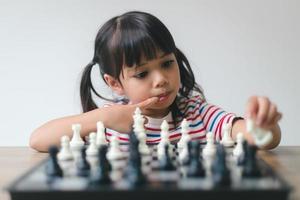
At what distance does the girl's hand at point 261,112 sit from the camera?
2.54ft

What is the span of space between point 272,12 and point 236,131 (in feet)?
3.46

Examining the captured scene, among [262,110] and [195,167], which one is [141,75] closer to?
[262,110]

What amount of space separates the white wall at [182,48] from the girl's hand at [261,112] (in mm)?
1304

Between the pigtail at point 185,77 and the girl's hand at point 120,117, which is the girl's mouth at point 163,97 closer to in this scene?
the girl's hand at point 120,117

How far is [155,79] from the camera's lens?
1.22 m

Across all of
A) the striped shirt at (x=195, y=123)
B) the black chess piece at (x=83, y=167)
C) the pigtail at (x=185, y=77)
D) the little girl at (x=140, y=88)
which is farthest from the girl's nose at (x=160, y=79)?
the black chess piece at (x=83, y=167)

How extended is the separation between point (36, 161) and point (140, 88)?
0.40 m

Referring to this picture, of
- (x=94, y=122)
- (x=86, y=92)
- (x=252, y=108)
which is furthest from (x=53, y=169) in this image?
(x=86, y=92)

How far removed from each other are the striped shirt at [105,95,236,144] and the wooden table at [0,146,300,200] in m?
0.25

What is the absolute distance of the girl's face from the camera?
48.2 inches

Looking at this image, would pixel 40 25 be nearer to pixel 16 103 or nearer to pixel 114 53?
pixel 16 103

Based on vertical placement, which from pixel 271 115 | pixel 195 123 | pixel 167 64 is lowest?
pixel 195 123

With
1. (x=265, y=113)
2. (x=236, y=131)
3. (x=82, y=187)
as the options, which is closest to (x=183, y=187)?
(x=82, y=187)

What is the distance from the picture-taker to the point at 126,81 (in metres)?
1.30
